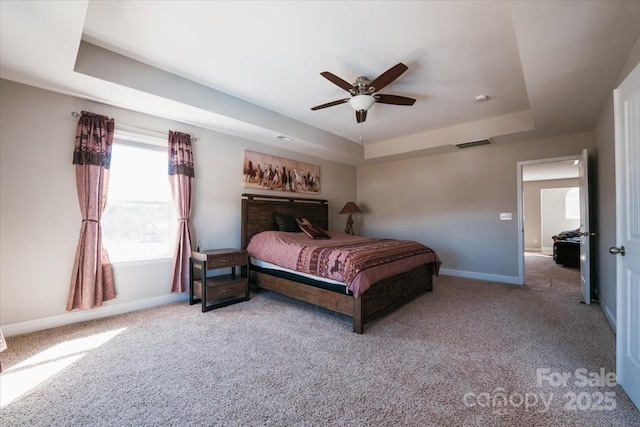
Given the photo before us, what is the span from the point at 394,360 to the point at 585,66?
114 inches

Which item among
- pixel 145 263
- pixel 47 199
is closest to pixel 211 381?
pixel 145 263

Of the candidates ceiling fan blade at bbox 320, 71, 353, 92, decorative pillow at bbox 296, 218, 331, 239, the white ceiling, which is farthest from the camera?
decorative pillow at bbox 296, 218, 331, 239

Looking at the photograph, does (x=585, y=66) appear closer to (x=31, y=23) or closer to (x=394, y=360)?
(x=394, y=360)

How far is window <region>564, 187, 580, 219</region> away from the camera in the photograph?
879cm

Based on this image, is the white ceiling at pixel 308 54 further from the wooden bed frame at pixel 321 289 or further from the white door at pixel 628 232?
the wooden bed frame at pixel 321 289

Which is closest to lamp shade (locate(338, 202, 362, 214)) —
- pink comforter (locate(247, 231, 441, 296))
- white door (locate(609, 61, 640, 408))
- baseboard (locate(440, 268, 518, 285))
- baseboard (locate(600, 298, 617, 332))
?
pink comforter (locate(247, 231, 441, 296))

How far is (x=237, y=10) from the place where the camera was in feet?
6.63

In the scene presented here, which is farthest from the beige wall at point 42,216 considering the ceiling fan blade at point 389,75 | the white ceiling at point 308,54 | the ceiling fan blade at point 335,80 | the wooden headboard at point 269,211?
the ceiling fan blade at point 389,75

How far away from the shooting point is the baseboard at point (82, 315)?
8.41ft

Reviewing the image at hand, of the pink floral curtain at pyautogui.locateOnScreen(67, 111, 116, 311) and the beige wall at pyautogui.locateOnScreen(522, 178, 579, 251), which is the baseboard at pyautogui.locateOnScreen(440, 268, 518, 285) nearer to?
the pink floral curtain at pyautogui.locateOnScreen(67, 111, 116, 311)

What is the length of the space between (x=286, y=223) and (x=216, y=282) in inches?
59.9

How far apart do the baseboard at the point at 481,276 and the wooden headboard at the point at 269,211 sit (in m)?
2.60

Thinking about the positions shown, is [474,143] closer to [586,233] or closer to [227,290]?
[586,233]

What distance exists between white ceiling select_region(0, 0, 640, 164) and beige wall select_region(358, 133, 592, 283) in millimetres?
839
